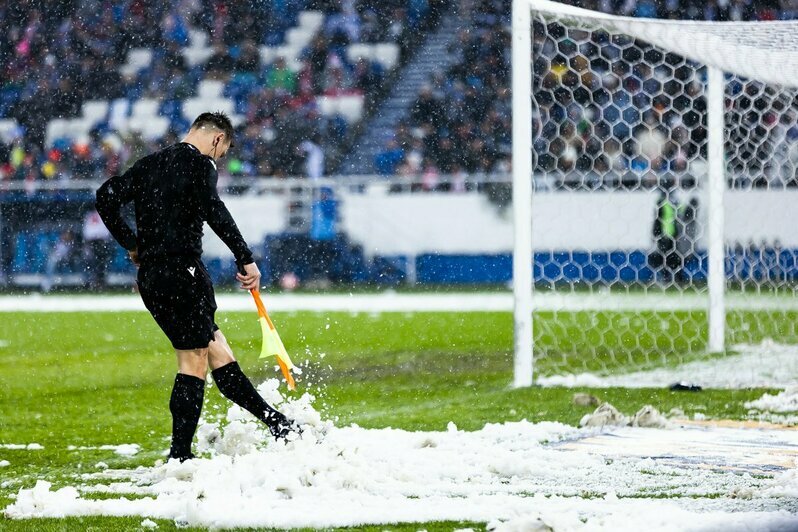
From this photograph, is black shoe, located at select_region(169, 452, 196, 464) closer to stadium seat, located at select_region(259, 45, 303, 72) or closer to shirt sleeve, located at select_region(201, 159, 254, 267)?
shirt sleeve, located at select_region(201, 159, 254, 267)

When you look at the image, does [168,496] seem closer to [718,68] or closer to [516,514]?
[516,514]

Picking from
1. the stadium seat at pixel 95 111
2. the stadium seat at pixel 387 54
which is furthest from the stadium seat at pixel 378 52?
the stadium seat at pixel 95 111

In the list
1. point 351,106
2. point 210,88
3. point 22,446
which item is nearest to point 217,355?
point 22,446

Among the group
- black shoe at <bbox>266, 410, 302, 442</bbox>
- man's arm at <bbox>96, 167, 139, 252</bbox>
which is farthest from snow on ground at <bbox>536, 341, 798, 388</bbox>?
man's arm at <bbox>96, 167, 139, 252</bbox>

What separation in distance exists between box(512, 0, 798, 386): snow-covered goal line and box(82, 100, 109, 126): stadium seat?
7.10 metres

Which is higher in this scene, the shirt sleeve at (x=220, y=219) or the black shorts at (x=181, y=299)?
the shirt sleeve at (x=220, y=219)

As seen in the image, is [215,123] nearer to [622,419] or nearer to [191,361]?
[191,361]

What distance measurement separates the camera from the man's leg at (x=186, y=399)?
4.71m

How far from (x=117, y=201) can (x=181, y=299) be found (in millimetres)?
478

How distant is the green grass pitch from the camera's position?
5941 mm

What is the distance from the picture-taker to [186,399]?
15.6 ft

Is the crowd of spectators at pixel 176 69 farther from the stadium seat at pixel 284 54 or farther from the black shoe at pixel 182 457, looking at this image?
the black shoe at pixel 182 457

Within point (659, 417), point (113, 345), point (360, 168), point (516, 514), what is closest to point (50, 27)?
point (360, 168)

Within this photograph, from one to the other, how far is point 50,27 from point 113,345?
494 inches
